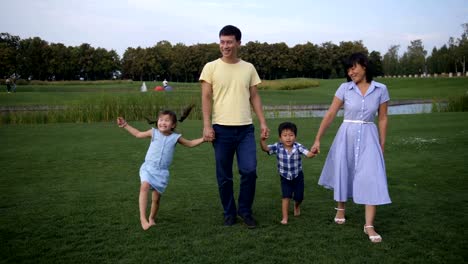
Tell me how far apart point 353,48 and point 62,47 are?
2338 inches

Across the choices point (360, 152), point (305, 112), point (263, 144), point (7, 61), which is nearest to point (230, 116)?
point (263, 144)

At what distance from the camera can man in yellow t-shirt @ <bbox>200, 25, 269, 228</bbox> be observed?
191 inches

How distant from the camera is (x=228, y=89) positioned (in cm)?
486

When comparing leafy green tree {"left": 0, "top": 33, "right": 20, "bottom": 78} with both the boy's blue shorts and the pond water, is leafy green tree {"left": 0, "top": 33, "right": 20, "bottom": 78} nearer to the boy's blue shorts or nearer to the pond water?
the pond water

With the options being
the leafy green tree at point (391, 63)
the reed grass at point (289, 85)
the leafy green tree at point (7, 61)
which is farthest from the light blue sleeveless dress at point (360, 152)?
the leafy green tree at point (391, 63)

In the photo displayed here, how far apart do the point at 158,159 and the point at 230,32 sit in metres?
1.61

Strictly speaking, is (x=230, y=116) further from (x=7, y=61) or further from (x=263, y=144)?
(x=7, y=61)

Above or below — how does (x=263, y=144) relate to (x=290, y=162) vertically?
above

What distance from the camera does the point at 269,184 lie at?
7.34 meters

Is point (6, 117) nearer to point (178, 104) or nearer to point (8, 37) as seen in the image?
point (178, 104)

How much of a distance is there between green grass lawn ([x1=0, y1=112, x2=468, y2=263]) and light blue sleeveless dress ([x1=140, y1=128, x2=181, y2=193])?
1.68 feet

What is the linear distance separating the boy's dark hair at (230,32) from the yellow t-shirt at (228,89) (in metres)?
0.29

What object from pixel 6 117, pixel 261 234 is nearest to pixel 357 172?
pixel 261 234

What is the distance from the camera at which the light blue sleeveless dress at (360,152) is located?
4.50m
